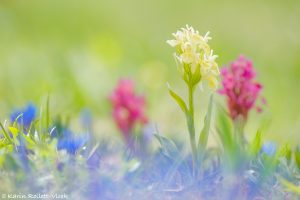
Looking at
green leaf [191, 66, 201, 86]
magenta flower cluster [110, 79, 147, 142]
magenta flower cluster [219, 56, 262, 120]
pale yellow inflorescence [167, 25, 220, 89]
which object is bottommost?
magenta flower cluster [110, 79, 147, 142]

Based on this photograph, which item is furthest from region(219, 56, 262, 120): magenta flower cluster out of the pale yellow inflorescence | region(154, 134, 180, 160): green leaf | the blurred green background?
the blurred green background

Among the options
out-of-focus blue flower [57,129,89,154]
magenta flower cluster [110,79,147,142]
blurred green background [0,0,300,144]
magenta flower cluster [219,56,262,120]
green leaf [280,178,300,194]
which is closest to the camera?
green leaf [280,178,300,194]

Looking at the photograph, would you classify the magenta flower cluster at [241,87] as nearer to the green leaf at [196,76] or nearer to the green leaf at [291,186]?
the green leaf at [196,76]

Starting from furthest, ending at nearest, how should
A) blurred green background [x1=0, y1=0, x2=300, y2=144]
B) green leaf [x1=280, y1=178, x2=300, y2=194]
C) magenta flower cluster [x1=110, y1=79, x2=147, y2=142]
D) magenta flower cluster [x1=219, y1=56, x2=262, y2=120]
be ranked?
blurred green background [x1=0, y1=0, x2=300, y2=144] → magenta flower cluster [x1=110, y1=79, x2=147, y2=142] → magenta flower cluster [x1=219, y1=56, x2=262, y2=120] → green leaf [x1=280, y1=178, x2=300, y2=194]

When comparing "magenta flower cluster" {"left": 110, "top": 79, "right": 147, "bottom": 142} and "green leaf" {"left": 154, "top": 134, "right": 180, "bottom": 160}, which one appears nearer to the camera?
"green leaf" {"left": 154, "top": 134, "right": 180, "bottom": 160}

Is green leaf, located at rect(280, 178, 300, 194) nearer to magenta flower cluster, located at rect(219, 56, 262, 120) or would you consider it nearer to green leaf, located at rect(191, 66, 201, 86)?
green leaf, located at rect(191, 66, 201, 86)

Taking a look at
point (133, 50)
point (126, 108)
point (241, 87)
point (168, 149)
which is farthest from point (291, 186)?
point (133, 50)

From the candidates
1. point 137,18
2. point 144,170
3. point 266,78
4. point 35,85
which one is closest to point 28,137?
point 144,170

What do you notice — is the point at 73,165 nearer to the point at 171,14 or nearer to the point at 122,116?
the point at 122,116
